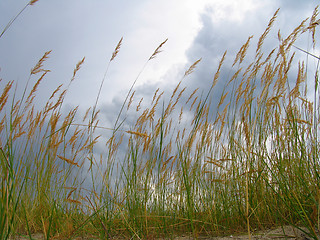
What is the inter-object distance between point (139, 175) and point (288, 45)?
1497mm

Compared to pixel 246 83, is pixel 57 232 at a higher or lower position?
lower

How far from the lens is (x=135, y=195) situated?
2100 millimetres

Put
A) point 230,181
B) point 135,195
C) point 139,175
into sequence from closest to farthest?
point 135,195
point 230,181
point 139,175

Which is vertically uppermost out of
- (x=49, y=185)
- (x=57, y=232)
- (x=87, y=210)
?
(x=49, y=185)

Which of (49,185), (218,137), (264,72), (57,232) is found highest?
(264,72)

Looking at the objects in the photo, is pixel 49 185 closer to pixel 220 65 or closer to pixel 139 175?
pixel 139 175

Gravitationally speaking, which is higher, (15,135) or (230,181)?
(15,135)

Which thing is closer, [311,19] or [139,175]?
[311,19]

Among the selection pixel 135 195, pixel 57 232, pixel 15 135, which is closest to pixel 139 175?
pixel 135 195

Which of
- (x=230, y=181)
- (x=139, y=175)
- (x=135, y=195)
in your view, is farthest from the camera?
(x=139, y=175)

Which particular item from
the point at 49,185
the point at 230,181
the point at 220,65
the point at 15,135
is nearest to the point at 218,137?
the point at 230,181

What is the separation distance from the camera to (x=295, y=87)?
243 cm

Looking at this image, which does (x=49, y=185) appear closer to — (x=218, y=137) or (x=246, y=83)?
(x=218, y=137)

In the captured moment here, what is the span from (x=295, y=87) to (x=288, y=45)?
42 cm
